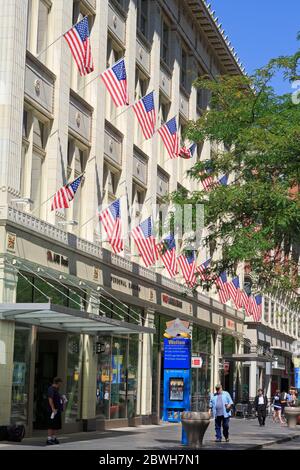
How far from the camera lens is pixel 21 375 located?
89.5 feet

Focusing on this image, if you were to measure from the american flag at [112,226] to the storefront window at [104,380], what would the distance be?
422 centimetres

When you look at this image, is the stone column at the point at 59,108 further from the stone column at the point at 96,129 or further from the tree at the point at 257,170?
the tree at the point at 257,170

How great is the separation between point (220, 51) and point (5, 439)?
112 feet

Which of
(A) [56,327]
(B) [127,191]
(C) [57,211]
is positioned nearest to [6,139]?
(C) [57,211]

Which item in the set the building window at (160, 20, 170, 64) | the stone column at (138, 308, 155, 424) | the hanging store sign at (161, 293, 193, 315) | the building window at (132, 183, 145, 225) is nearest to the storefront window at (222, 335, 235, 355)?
the hanging store sign at (161, 293, 193, 315)

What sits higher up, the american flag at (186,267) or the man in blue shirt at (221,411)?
the american flag at (186,267)

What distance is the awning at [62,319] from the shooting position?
24.3 meters

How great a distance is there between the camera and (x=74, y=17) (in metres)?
33.0

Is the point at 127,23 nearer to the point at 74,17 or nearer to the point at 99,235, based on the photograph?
the point at 74,17

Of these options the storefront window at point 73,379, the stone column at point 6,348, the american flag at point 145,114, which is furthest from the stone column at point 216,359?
the stone column at point 6,348

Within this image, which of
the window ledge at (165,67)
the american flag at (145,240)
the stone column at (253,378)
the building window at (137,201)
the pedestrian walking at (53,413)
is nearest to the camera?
the pedestrian walking at (53,413)

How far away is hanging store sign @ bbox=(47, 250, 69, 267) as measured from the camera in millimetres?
28872

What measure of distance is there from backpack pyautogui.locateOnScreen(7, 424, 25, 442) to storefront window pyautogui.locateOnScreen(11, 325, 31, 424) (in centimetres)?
124

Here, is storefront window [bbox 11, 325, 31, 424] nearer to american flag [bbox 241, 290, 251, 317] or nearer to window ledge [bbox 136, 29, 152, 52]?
window ledge [bbox 136, 29, 152, 52]
